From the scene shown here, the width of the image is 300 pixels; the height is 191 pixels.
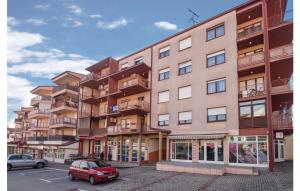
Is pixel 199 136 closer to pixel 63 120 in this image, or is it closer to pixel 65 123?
pixel 65 123

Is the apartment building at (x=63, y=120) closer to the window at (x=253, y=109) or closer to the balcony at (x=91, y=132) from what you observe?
the balcony at (x=91, y=132)

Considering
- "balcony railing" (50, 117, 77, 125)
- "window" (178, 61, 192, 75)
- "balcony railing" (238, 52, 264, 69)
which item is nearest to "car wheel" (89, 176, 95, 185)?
"window" (178, 61, 192, 75)

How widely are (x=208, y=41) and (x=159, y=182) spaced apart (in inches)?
610

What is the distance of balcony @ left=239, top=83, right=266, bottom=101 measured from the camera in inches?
814

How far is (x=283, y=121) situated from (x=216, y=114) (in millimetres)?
5839

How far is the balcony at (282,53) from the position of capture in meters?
19.6

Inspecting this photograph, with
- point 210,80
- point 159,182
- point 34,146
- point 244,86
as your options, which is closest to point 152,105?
point 210,80

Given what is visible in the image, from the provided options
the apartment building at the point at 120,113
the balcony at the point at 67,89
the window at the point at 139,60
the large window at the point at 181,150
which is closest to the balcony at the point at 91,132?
the apartment building at the point at 120,113

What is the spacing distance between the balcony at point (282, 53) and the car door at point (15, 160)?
29139mm

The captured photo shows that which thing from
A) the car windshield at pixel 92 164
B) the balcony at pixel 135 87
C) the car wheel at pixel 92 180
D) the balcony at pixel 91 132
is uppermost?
the balcony at pixel 135 87

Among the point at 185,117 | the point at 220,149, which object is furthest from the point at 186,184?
the point at 185,117

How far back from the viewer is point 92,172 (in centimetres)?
1780
